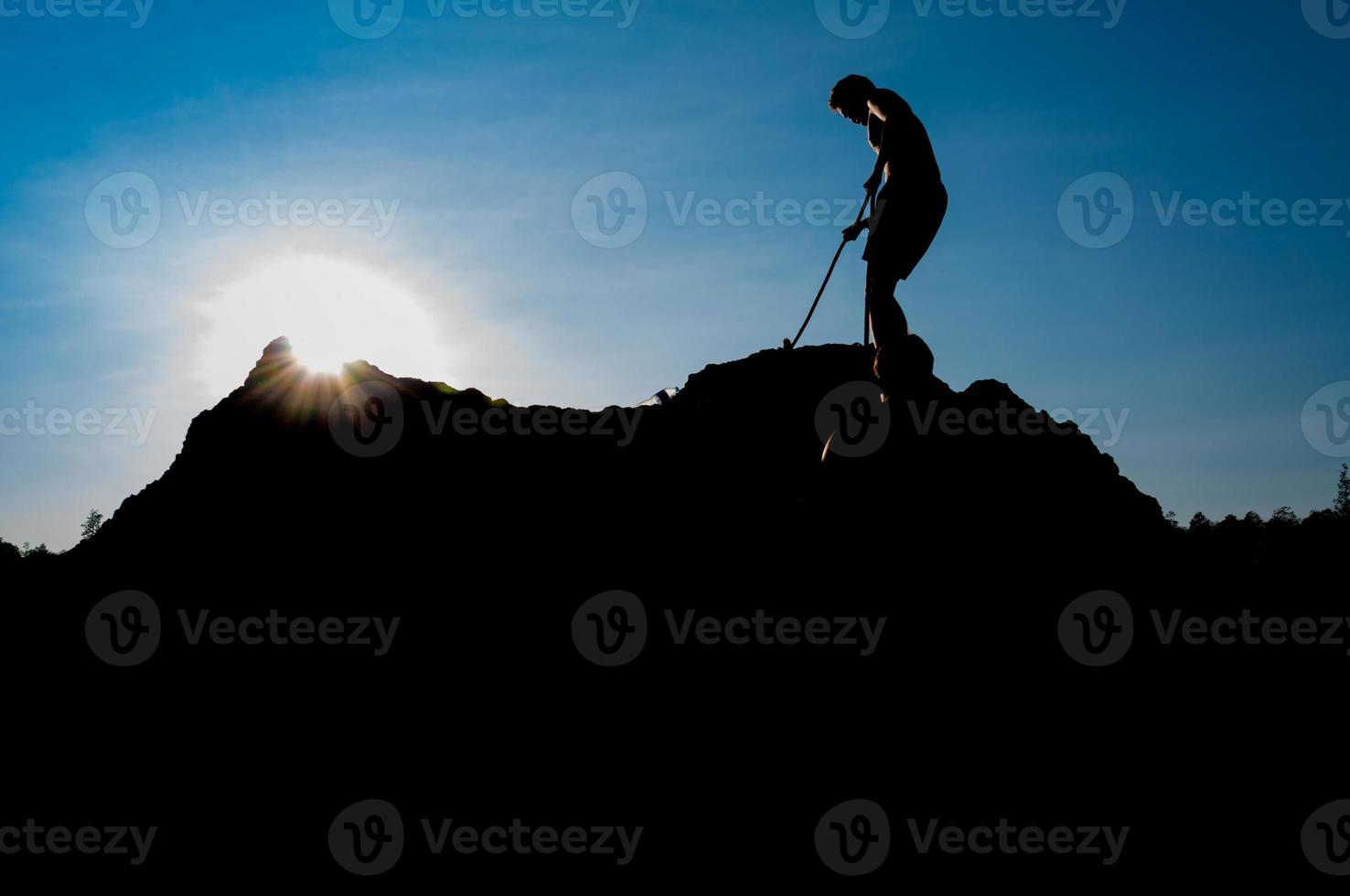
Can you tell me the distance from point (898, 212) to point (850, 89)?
6.47 ft

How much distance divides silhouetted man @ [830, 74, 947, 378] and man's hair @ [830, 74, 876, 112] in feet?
1.75

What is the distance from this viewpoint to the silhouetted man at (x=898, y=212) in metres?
7.53

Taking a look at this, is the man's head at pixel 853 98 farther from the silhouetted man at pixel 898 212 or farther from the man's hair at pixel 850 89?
the silhouetted man at pixel 898 212

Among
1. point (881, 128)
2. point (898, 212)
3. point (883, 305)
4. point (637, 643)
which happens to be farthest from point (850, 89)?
point (637, 643)

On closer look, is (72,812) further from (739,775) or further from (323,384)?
(739,775)

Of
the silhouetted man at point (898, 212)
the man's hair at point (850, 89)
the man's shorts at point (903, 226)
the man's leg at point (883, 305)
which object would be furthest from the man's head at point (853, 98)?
the man's leg at point (883, 305)

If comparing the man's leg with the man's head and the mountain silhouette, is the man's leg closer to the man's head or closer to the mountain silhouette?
the mountain silhouette

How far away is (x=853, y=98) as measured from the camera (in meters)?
8.43

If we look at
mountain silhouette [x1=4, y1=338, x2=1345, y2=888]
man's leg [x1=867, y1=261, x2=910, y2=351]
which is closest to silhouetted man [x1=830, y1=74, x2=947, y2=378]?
man's leg [x1=867, y1=261, x2=910, y2=351]

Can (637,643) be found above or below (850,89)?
below

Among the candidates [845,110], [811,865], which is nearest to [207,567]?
[811,865]

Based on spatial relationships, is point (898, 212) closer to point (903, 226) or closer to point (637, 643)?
point (903, 226)

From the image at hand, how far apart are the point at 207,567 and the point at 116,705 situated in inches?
68.0

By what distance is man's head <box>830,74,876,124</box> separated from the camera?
8.35 m
